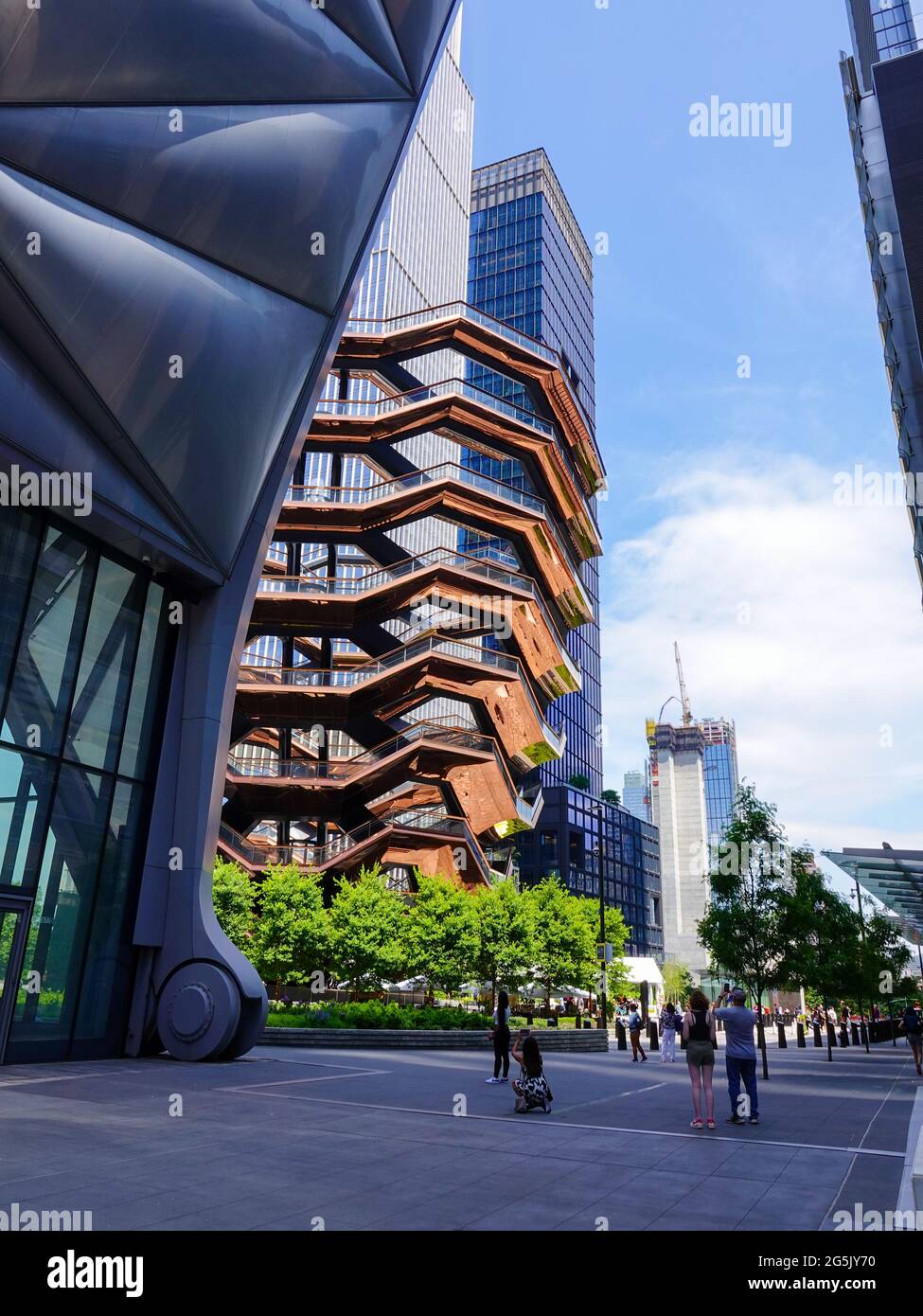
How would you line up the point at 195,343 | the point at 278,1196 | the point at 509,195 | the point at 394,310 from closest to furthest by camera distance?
the point at 278,1196, the point at 195,343, the point at 394,310, the point at 509,195

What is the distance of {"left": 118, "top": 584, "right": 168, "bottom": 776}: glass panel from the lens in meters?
19.1

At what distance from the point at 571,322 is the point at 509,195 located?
2086 cm

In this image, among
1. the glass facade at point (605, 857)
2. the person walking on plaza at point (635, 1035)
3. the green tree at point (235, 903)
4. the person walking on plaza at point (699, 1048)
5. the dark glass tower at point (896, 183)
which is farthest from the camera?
the glass facade at point (605, 857)

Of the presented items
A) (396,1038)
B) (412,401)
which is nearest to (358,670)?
(412,401)

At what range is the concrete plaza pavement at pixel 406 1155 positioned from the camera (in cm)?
694

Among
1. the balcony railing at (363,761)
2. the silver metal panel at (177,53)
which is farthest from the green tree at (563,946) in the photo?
the silver metal panel at (177,53)

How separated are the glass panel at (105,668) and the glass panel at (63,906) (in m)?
0.58

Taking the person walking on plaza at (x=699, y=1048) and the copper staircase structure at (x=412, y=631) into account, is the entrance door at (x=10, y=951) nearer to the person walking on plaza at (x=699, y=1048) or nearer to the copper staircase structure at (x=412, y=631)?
the person walking on plaza at (x=699, y=1048)

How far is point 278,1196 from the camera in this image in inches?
287

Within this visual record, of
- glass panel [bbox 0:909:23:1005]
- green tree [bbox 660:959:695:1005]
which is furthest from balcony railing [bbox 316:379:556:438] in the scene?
green tree [bbox 660:959:695:1005]

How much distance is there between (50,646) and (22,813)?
2982 mm

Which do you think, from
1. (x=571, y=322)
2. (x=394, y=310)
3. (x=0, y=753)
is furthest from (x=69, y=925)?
(x=571, y=322)

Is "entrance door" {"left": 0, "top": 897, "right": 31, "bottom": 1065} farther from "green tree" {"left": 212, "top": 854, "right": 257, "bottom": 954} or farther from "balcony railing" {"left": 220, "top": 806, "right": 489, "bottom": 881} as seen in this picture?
"balcony railing" {"left": 220, "top": 806, "right": 489, "bottom": 881}
